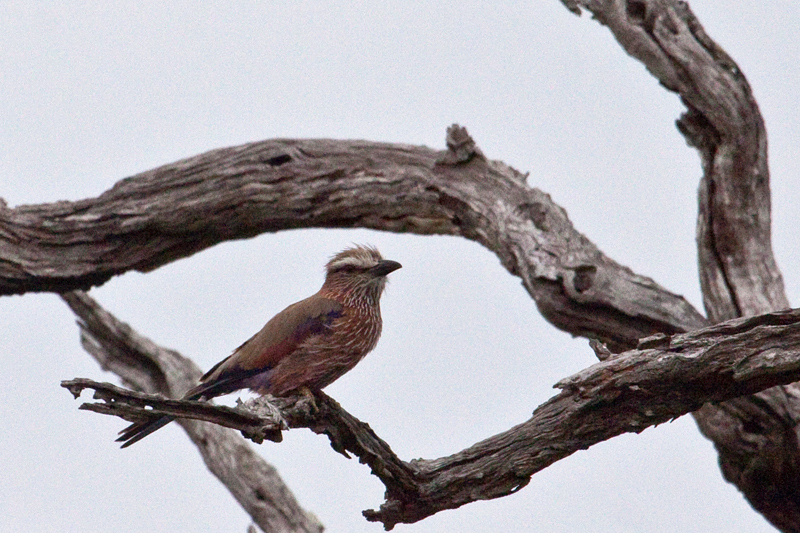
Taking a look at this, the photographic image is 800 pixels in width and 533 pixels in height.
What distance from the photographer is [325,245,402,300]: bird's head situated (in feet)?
21.2

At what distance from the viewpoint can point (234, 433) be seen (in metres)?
6.58

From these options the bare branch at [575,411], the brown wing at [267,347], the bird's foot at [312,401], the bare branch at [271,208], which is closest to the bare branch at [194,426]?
the bare branch at [271,208]

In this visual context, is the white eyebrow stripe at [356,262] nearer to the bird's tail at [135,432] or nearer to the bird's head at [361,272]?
the bird's head at [361,272]

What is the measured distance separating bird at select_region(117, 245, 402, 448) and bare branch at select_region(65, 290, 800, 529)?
2.69ft

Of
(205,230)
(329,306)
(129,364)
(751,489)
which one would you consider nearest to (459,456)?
(329,306)

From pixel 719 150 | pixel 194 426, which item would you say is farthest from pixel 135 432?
pixel 719 150

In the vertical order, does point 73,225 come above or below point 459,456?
above

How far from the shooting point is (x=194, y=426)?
677cm

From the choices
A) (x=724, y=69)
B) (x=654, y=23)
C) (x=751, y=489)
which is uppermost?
(x=654, y=23)

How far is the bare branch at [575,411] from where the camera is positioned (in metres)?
3.99

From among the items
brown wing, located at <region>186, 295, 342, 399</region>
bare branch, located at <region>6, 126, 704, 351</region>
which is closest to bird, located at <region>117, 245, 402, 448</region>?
brown wing, located at <region>186, 295, 342, 399</region>

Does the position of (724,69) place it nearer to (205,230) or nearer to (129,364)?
(205,230)

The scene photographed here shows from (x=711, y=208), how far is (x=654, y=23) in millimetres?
1099

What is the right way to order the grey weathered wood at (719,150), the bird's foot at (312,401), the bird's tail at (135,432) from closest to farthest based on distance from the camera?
the bird's foot at (312,401)
the bird's tail at (135,432)
the grey weathered wood at (719,150)
